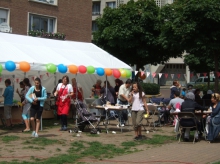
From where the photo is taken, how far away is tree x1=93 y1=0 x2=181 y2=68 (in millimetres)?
27469

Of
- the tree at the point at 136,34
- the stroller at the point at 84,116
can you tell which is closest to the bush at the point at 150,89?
the tree at the point at 136,34

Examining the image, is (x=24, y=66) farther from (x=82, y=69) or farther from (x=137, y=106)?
(x=137, y=106)

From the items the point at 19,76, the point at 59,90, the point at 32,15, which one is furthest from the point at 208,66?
the point at 59,90

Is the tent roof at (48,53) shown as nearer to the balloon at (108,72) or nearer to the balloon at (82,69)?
the balloon at (108,72)

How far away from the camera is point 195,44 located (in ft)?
64.3

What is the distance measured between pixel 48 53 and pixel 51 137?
444 centimetres

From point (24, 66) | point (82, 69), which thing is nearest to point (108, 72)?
point (82, 69)

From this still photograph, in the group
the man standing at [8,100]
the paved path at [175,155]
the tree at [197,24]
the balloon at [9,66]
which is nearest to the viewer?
the paved path at [175,155]

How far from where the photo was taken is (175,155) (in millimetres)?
9812

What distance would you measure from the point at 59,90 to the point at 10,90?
1.87m

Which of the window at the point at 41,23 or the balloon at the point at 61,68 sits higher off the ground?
the window at the point at 41,23

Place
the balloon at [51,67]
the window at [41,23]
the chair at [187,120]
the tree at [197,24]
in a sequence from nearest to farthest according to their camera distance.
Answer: the chair at [187,120], the balloon at [51,67], the tree at [197,24], the window at [41,23]

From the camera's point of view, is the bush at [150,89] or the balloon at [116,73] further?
the bush at [150,89]

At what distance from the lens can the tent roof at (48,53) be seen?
47.1ft
